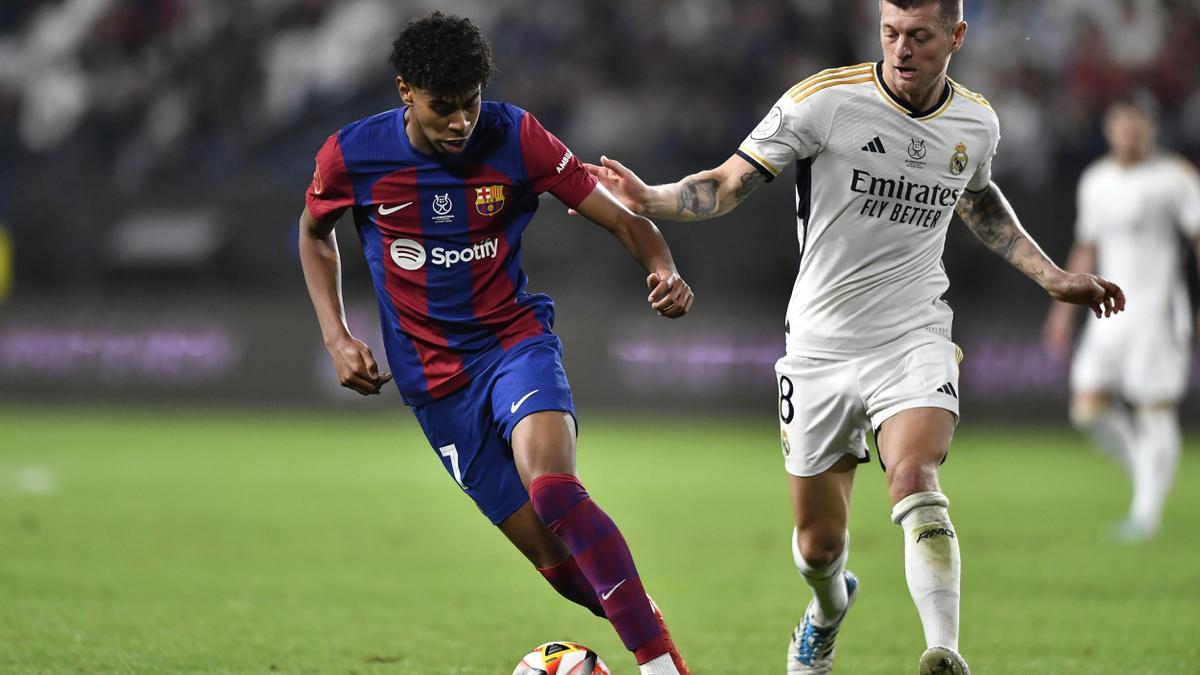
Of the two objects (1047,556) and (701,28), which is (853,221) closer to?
(1047,556)

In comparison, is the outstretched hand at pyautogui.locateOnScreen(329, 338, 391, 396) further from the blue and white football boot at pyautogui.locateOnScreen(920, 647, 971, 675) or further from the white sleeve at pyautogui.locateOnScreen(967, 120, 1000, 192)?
the white sleeve at pyautogui.locateOnScreen(967, 120, 1000, 192)

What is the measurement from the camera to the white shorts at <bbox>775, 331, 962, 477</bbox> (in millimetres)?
5039

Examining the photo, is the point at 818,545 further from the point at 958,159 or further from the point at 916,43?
the point at 916,43

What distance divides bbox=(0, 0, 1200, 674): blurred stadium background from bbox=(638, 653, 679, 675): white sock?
2648 mm

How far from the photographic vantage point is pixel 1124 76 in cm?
1611

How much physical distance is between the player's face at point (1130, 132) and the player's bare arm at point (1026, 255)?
5.13m

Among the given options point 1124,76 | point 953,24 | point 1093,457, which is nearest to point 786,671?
point 953,24

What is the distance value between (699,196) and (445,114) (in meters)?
0.86

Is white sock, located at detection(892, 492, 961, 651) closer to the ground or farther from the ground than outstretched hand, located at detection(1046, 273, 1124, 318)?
closer to the ground

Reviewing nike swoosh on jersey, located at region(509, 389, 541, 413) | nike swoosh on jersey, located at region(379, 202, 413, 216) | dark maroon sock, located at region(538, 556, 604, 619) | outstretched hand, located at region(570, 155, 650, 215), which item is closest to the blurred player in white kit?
dark maroon sock, located at region(538, 556, 604, 619)

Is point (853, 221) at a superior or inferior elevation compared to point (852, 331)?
superior

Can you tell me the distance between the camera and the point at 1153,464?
32.7 feet

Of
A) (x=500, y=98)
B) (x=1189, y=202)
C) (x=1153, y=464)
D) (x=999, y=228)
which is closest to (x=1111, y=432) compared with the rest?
(x=1153, y=464)

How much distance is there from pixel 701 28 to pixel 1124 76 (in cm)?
443
